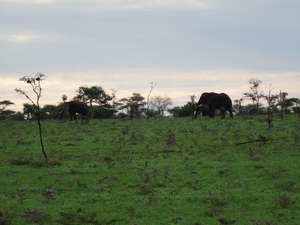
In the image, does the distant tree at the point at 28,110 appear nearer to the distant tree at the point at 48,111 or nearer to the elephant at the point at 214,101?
the distant tree at the point at 48,111

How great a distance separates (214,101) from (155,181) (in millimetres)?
23848

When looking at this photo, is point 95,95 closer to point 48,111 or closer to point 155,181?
point 48,111

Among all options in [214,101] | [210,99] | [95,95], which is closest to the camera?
[210,99]

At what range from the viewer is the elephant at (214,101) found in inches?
1444

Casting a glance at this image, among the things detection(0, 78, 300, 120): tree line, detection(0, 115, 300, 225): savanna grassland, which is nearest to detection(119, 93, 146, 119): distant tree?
detection(0, 78, 300, 120): tree line

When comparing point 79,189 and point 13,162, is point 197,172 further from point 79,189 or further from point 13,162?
point 13,162

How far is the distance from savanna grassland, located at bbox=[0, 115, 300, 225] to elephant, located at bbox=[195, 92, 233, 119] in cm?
1389

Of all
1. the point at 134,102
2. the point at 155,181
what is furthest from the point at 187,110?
the point at 155,181

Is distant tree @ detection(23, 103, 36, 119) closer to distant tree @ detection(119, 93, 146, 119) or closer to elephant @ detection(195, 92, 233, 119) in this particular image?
distant tree @ detection(119, 93, 146, 119)

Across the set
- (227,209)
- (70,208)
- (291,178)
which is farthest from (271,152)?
(70,208)

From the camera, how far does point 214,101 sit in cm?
3688

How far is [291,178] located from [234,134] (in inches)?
394

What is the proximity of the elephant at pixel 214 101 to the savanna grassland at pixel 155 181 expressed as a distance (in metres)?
13.9

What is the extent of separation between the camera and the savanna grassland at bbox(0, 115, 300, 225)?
1073 cm
